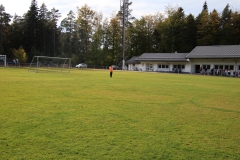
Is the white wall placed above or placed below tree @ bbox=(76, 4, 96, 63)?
below

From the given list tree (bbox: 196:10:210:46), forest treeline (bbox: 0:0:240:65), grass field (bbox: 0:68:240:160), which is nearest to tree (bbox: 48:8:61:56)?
forest treeline (bbox: 0:0:240:65)

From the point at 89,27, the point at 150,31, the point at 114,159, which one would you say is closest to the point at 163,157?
the point at 114,159

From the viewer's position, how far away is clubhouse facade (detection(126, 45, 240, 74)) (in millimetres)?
42812

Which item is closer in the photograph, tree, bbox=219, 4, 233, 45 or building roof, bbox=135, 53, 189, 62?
building roof, bbox=135, 53, 189, 62

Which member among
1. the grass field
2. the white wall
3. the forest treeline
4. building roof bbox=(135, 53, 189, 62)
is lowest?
the grass field

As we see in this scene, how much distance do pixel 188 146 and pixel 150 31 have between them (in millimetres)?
69795

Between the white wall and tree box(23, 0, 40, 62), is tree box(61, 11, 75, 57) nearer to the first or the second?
tree box(23, 0, 40, 62)

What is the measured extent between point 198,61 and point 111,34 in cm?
3094

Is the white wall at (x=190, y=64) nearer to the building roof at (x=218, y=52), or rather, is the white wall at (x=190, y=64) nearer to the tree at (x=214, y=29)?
the building roof at (x=218, y=52)

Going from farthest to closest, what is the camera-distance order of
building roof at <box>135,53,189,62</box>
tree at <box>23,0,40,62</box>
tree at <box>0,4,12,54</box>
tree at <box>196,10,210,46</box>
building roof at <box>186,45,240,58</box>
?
1. tree at <box>23,0,40,62</box>
2. tree at <box>0,4,12,54</box>
3. tree at <box>196,10,210,46</box>
4. building roof at <box>135,53,189,62</box>
5. building roof at <box>186,45,240,58</box>

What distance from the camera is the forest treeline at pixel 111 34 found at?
60531 millimetres

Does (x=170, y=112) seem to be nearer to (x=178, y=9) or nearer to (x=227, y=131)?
(x=227, y=131)

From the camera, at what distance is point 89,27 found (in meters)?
65.6

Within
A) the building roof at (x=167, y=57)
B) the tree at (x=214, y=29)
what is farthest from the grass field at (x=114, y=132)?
the tree at (x=214, y=29)
